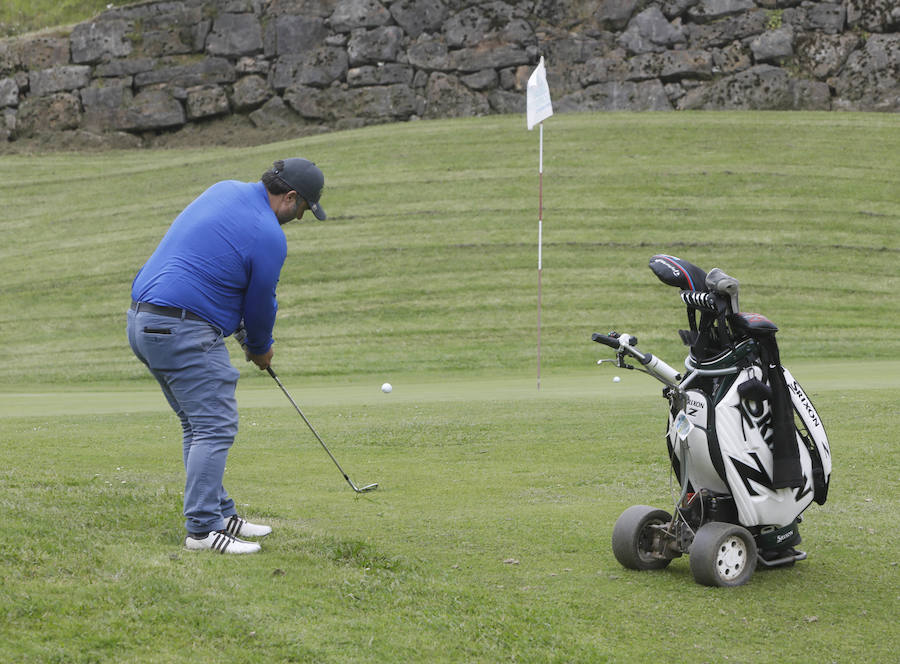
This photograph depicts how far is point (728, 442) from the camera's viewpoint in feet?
16.9

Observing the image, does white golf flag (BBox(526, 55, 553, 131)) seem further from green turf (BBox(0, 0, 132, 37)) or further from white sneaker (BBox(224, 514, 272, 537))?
green turf (BBox(0, 0, 132, 37))

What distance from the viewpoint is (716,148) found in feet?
99.0

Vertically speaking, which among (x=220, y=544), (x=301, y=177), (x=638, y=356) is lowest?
(x=220, y=544)

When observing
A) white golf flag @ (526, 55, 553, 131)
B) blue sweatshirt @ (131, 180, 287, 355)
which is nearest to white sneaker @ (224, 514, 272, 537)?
blue sweatshirt @ (131, 180, 287, 355)

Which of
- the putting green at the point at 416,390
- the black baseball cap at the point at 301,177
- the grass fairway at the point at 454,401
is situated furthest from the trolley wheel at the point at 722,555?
the putting green at the point at 416,390

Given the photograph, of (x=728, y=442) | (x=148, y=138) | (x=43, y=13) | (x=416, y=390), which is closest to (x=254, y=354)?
(x=728, y=442)

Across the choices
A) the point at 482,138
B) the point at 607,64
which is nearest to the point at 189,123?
the point at 482,138

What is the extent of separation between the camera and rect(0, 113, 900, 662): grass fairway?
446 centimetres

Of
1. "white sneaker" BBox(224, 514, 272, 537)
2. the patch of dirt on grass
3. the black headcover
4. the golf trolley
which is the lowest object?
the patch of dirt on grass

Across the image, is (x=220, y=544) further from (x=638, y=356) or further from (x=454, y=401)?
(x=454, y=401)

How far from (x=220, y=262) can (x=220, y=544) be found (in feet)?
4.96

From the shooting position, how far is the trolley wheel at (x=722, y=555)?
5102 millimetres

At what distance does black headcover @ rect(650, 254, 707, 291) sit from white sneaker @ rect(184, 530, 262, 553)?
8.61 ft

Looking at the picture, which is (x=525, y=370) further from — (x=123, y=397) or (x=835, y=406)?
(x=835, y=406)
